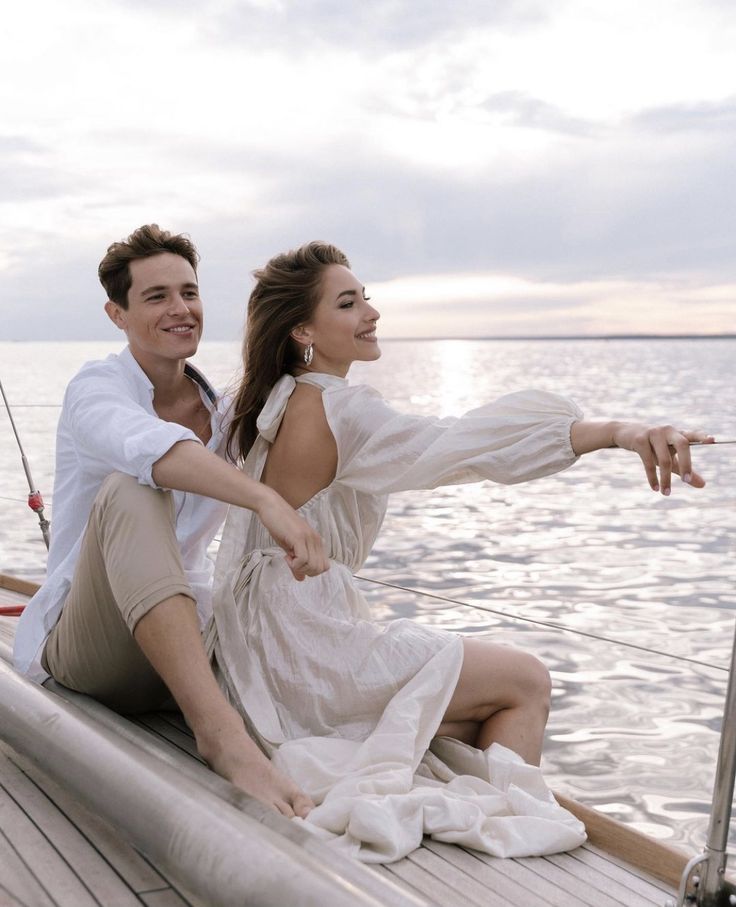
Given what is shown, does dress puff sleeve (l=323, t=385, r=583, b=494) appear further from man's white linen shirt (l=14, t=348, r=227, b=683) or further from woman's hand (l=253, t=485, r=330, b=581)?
man's white linen shirt (l=14, t=348, r=227, b=683)

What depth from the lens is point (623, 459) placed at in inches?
568

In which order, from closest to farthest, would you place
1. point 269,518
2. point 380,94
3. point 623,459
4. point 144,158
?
point 269,518, point 623,459, point 380,94, point 144,158

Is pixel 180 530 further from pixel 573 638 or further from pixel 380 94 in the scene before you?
pixel 380 94

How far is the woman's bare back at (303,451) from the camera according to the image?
2121 millimetres

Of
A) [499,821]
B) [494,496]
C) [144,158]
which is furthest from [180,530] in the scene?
[144,158]

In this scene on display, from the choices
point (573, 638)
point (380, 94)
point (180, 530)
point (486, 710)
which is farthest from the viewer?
point (380, 94)

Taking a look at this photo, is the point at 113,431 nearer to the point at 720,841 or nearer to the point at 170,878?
the point at 170,878

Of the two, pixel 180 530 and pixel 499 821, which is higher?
pixel 180 530

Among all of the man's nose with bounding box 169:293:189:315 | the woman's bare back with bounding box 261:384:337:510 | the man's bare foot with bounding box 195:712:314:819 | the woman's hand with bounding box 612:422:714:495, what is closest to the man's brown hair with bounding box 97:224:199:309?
the man's nose with bounding box 169:293:189:315

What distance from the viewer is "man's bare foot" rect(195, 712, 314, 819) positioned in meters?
1.78

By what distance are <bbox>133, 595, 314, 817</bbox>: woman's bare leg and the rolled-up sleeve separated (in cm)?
23

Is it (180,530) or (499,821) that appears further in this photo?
(180,530)

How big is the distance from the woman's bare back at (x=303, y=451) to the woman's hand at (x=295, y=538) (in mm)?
245

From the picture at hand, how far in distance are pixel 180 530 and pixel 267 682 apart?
442 millimetres
